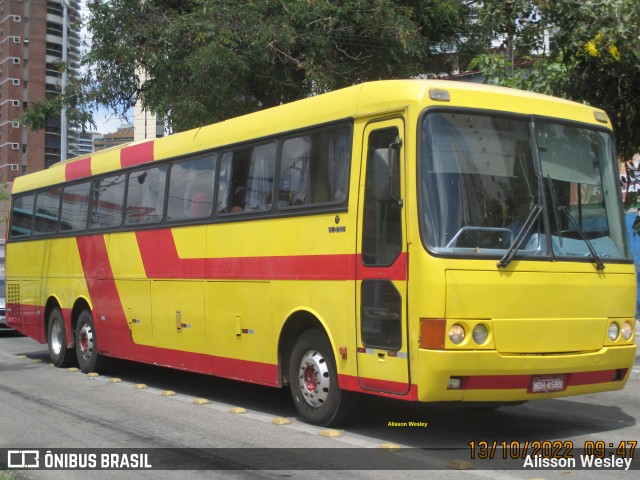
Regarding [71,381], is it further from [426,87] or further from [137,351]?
[426,87]

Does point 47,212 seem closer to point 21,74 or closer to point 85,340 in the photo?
point 85,340

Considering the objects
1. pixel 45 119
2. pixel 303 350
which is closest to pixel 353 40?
pixel 45 119

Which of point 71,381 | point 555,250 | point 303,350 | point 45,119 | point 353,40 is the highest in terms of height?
point 353,40

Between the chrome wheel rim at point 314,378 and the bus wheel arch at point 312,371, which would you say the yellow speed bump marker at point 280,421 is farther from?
the chrome wheel rim at point 314,378

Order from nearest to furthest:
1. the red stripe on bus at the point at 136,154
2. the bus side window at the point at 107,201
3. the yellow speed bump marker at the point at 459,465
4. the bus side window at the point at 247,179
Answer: the yellow speed bump marker at the point at 459,465, the bus side window at the point at 247,179, the red stripe on bus at the point at 136,154, the bus side window at the point at 107,201

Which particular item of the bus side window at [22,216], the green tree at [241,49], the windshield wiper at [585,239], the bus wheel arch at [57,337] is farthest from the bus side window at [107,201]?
the windshield wiper at [585,239]

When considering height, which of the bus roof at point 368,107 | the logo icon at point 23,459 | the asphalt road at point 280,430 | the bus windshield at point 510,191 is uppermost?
the bus roof at point 368,107

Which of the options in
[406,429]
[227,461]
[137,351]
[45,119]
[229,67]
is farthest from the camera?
[45,119]

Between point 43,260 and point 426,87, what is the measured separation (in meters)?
10.2

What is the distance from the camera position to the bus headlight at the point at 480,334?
747 centimetres

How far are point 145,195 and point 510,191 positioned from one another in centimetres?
629

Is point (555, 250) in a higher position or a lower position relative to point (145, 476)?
higher

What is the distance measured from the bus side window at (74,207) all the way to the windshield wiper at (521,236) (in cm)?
868

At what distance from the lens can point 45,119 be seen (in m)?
19.7
